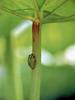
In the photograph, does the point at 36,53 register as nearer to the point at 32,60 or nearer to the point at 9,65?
the point at 32,60

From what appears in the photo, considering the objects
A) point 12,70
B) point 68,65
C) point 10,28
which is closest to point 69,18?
point 12,70

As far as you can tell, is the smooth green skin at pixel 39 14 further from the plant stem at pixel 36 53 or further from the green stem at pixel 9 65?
the green stem at pixel 9 65

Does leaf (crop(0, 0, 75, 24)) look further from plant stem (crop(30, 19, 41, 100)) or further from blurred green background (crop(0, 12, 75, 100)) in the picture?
blurred green background (crop(0, 12, 75, 100))

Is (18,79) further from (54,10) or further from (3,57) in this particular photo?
(54,10)

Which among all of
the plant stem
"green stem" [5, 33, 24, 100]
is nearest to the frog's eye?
the plant stem

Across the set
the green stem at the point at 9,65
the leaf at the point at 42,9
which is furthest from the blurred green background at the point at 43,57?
the leaf at the point at 42,9
